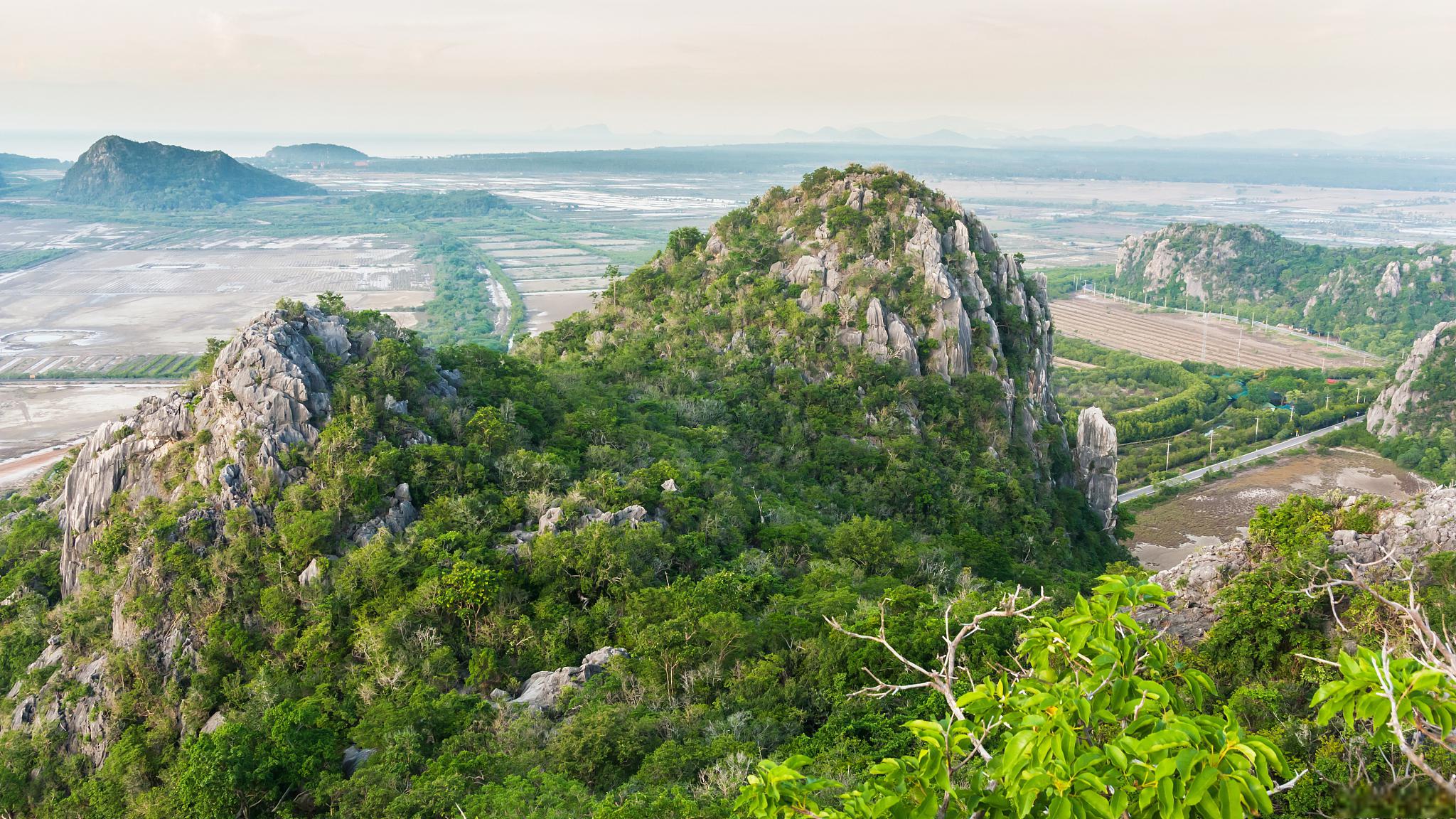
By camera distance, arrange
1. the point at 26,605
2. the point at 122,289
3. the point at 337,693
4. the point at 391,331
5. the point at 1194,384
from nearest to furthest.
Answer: the point at 337,693 → the point at 26,605 → the point at 391,331 → the point at 1194,384 → the point at 122,289

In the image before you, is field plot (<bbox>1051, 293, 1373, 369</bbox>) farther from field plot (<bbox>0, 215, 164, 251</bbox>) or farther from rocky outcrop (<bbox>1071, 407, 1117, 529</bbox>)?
field plot (<bbox>0, 215, 164, 251</bbox>)

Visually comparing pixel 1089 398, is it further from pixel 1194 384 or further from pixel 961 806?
pixel 961 806

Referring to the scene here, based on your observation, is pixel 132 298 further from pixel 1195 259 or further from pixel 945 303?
pixel 1195 259

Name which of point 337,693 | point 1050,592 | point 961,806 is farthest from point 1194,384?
point 961,806

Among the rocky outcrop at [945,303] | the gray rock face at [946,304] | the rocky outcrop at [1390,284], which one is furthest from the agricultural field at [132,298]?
the rocky outcrop at [1390,284]

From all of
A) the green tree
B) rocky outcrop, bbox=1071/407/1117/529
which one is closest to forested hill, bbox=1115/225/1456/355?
rocky outcrop, bbox=1071/407/1117/529

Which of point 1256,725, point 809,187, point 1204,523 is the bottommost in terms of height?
point 1204,523

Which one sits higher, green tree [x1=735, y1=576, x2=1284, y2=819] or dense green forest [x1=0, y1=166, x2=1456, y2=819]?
green tree [x1=735, y1=576, x2=1284, y2=819]

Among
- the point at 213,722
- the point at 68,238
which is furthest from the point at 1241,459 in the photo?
the point at 68,238
